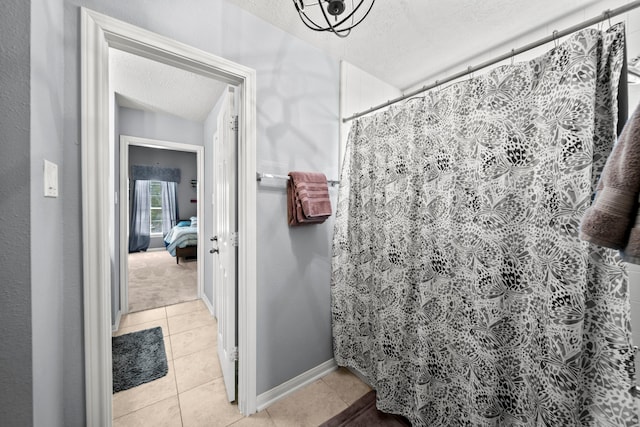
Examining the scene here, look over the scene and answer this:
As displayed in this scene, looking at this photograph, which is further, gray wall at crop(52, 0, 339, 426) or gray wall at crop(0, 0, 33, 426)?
gray wall at crop(52, 0, 339, 426)

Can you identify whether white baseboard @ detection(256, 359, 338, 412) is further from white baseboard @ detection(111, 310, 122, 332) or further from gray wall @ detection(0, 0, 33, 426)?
white baseboard @ detection(111, 310, 122, 332)

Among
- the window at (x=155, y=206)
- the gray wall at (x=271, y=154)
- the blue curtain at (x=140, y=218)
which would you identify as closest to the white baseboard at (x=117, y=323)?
the gray wall at (x=271, y=154)

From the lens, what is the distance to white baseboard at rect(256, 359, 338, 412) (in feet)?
5.16

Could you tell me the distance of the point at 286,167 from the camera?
1633 millimetres

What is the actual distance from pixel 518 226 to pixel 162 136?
364 centimetres

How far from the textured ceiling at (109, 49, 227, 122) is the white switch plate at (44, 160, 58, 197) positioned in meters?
1.45

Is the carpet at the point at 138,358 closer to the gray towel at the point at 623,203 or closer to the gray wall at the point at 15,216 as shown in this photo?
the gray wall at the point at 15,216

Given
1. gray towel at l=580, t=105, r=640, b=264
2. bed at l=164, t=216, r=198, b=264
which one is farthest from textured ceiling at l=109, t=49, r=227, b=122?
bed at l=164, t=216, r=198, b=264

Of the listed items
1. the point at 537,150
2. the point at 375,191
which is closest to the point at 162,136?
the point at 375,191

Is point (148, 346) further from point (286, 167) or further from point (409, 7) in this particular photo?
point (409, 7)

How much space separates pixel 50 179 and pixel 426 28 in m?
2.02

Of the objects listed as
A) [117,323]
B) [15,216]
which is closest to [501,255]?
[15,216]

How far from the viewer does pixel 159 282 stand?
3828 millimetres

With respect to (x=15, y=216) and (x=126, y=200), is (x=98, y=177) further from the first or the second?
(x=126, y=200)
